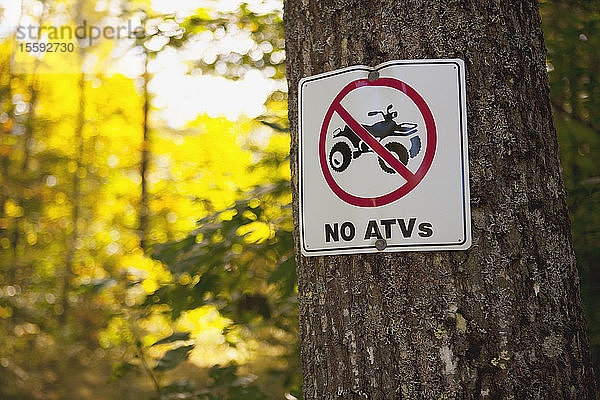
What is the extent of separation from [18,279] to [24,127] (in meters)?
2.84

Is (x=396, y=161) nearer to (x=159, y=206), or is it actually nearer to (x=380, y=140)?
(x=380, y=140)

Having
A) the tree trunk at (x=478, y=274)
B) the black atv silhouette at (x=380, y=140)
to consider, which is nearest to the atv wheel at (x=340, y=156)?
the black atv silhouette at (x=380, y=140)

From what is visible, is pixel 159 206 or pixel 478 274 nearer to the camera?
pixel 478 274

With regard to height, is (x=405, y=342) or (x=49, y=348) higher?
(x=405, y=342)

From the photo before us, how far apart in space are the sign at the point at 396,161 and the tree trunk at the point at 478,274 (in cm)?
2

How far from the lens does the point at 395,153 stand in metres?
1.00

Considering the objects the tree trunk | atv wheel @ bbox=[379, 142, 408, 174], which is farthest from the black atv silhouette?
the tree trunk

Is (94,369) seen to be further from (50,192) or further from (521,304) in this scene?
(521,304)

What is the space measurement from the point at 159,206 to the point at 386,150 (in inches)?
526

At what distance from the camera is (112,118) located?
13.9 meters

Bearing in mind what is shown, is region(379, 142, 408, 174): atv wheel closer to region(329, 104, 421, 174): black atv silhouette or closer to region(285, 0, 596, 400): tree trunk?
region(329, 104, 421, 174): black atv silhouette

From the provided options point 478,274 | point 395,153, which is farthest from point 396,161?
point 478,274

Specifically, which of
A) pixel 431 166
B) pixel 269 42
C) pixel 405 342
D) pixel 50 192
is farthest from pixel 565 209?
pixel 50 192

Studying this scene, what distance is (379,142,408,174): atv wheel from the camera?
100 centimetres
